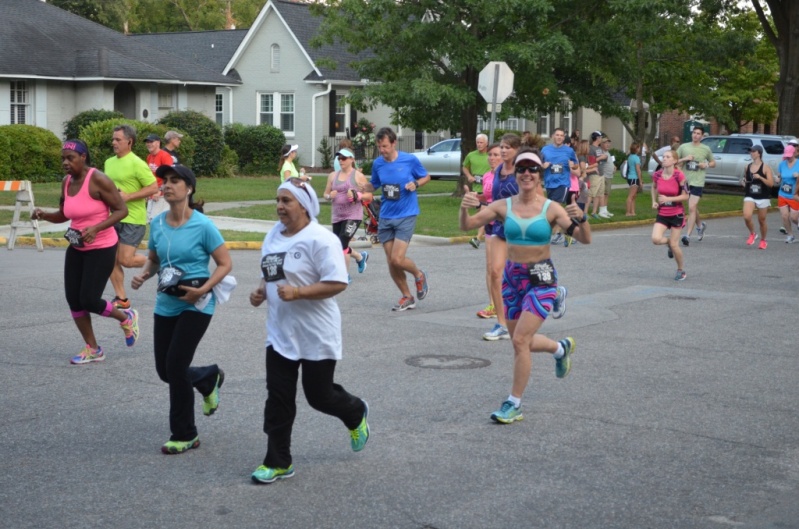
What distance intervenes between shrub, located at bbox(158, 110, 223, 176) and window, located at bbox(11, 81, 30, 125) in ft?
14.6

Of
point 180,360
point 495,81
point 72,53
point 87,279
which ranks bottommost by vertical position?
point 180,360

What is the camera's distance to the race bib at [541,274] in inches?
305

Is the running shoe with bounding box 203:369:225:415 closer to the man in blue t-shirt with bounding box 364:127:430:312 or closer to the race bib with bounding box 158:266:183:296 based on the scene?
the race bib with bounding box 158:266:183:296

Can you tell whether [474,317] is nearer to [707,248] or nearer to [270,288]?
[270,288]

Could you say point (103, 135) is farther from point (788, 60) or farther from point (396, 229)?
point (396, 229)

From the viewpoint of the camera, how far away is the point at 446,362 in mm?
9641

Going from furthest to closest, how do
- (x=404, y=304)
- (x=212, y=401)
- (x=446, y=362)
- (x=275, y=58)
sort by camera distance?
(x=275, y=58) < (x=404, y=304) < (x=446, y=362) < (x=212, y=401)

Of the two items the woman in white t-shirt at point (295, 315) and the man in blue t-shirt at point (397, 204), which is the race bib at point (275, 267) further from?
the man in blue t-shirt at point (397, 204)

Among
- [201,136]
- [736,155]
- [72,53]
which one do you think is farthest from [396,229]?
[72,53]

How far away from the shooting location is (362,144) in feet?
143

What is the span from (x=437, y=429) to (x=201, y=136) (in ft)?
101

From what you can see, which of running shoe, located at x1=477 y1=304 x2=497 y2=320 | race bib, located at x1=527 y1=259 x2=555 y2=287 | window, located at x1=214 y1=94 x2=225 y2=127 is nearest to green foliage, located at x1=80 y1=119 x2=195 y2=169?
window, located at x1=214 y1=94 x2=225 y2=127

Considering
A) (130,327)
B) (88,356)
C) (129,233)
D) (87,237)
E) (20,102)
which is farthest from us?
(20,102)

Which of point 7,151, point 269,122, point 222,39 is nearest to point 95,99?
point 7,151
